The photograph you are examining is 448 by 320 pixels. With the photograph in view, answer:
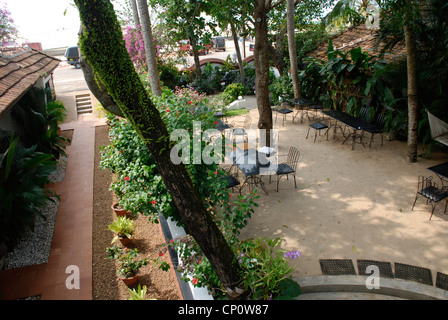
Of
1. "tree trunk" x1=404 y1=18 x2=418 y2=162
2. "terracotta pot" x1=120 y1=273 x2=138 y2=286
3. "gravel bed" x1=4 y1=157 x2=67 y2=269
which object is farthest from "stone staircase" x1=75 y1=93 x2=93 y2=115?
"tree trunk" x1=404 y1=18 x2=418 y2=162

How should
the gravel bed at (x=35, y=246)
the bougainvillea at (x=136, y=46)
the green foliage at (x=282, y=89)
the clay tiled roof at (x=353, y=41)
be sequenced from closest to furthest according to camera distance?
the gravel bed at (x=35, y=246)
the clay tiled roof at (x=353, y=41)
the green foliage at (x=282, y=89)
the bougainvillea at (x=136, y=46)

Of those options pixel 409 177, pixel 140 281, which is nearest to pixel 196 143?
pixel 140 281

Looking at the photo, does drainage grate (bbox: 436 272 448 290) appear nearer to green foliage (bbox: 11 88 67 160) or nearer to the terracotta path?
the terracotta path

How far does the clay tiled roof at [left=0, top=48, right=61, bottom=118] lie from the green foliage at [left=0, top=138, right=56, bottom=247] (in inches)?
40.1

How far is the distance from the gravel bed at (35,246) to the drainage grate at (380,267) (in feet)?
18.7

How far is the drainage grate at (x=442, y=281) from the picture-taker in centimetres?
471

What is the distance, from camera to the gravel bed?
5.77m

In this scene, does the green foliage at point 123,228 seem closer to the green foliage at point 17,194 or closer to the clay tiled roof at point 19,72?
the green foliage at point 17,194

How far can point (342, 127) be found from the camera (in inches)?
450

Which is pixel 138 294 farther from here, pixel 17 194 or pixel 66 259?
pixel 17 194

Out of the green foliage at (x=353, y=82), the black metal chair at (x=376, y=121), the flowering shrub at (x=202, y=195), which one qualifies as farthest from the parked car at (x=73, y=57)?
the black metal chair at (x=376, y=121)
